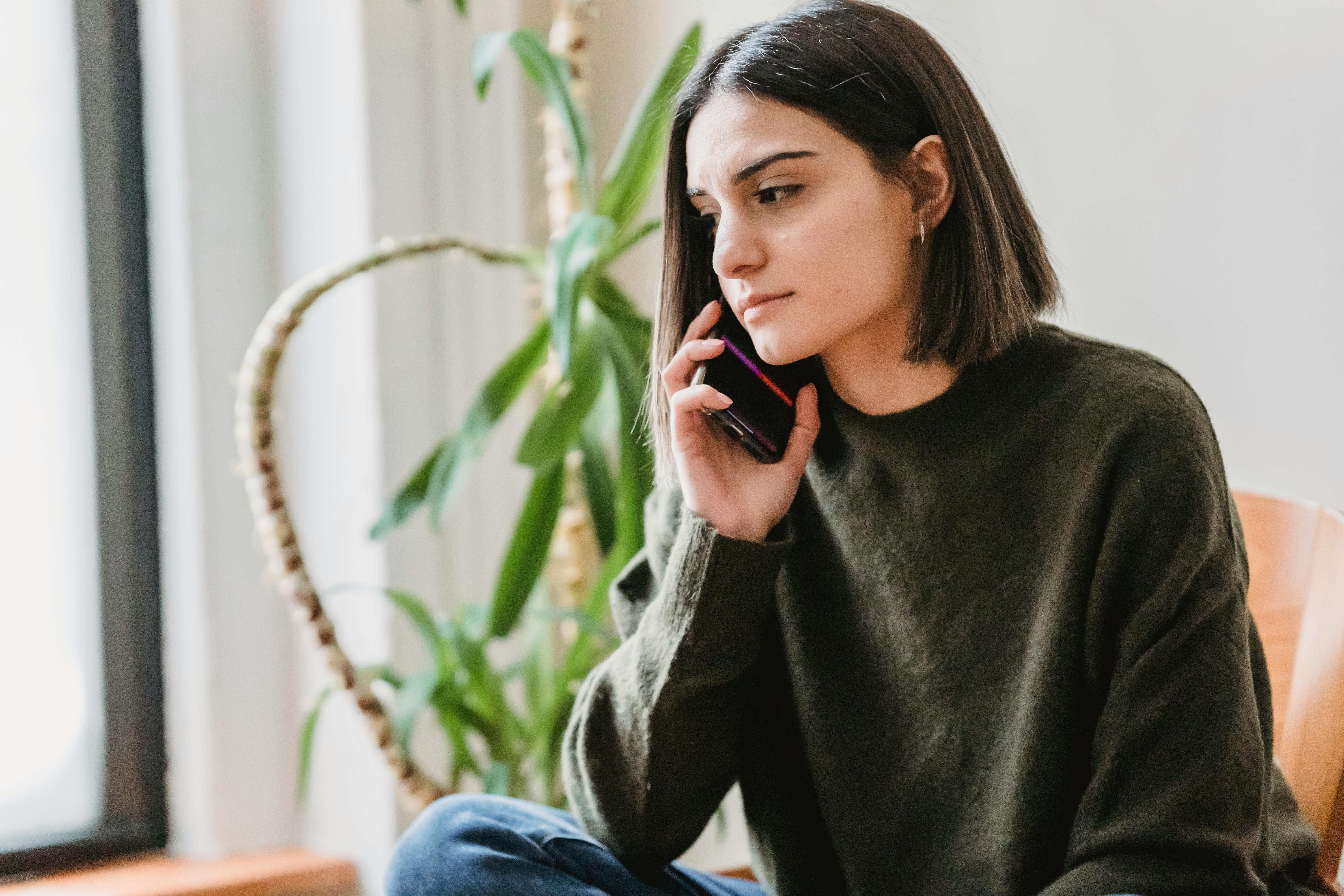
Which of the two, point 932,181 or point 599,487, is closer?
point 932,181

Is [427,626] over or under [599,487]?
under

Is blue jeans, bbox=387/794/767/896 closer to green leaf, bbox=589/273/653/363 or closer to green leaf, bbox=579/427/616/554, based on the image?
green leaf, bbox=579/427/616/554

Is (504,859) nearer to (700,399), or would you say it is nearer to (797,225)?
(700,399)

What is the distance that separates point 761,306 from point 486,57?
61cm

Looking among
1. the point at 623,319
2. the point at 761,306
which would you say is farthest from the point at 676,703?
the point at 623,319

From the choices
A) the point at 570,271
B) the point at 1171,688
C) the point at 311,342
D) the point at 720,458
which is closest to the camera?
the point at 1171,688

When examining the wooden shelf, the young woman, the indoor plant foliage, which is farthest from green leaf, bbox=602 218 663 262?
the wooden shelf

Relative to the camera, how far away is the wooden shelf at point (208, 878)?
4.65 ft

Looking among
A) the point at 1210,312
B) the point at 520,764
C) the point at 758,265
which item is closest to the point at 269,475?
the point at 520,764

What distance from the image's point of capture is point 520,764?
1354 mm

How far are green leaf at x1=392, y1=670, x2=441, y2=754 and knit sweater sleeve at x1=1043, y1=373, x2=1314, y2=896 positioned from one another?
0.72 metres

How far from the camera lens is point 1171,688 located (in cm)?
70

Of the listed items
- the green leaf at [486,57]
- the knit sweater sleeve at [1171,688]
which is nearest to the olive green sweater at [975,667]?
the knit sweater sleeve at [1171,688]

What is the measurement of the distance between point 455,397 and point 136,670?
581mm
